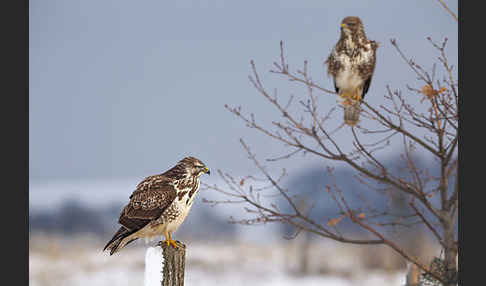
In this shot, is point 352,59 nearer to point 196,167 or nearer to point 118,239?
point 196,167

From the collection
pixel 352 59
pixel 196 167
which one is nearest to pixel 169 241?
pixel 196 167

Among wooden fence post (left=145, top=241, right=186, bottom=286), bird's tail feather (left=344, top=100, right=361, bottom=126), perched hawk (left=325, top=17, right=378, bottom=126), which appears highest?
perched hawk (left=325, top=17, right=378, bottom=126)

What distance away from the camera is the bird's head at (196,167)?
125 inches

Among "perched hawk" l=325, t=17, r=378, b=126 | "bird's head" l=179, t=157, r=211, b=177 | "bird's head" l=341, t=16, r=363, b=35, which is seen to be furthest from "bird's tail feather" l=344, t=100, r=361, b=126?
"bird's head" l=179, t=157, r=211, b=177

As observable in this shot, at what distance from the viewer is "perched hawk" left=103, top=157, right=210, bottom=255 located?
3.15 metres

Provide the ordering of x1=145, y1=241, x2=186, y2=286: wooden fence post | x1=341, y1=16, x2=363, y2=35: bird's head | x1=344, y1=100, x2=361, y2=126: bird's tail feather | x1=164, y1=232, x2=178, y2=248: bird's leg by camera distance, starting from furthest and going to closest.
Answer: x1=341, y1=16, x2=363, y2=35: bird's head, x1=344, y1=100, x2=361, y2=126: bird's tail feather, x1=164, y1=232, x2=178, y2=248: bird's leg, x1=145, y1=241, x2=186, y2=286: wooden fence post

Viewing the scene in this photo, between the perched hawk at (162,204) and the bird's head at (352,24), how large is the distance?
1567 millimetres

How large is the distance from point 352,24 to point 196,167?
1.65 meters

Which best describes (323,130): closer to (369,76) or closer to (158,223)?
Answer: (158,223)

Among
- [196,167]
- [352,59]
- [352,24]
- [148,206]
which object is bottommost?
[148,206]

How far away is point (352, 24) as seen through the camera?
3.93m

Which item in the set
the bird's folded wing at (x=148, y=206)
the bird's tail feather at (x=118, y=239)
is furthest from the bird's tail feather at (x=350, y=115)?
the bird's tail feather at (x=118, y=239)

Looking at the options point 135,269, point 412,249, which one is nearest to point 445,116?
point 412,249

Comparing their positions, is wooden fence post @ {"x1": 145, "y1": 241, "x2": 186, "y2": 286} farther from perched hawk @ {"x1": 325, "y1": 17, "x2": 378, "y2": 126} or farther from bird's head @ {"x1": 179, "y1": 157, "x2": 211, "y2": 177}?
perched hawk @ {"x1": 325, "y1": 17, "x2": 378, "y2": 126}
